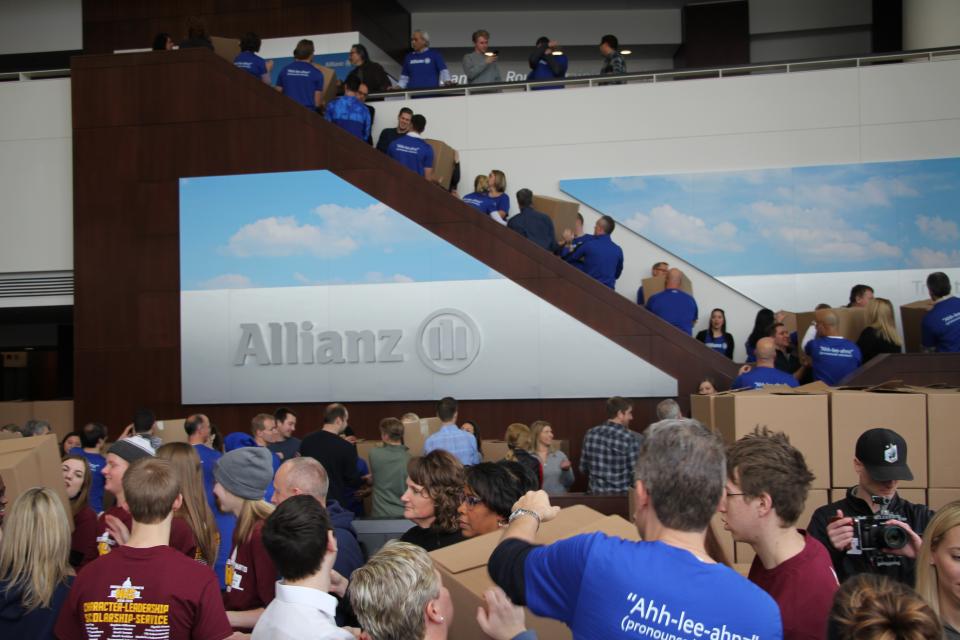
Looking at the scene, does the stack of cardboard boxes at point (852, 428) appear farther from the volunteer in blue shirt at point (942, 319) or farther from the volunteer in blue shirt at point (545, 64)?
the volunteer in blue shirt at point (545, 64)

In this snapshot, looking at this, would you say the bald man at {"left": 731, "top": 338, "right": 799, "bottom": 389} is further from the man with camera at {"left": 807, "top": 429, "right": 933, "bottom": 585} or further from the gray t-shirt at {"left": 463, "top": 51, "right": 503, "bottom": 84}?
the gray t-shirt at {"left": 463, "top": 51, "right": 503, "bottom": 84}

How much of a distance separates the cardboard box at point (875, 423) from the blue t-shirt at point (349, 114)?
7.05m

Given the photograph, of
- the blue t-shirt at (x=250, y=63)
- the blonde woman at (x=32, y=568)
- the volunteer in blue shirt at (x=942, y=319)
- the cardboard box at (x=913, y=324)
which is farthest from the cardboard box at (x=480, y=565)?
the blue t-shirt at (x=250, y=63)

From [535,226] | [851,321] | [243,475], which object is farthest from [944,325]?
[243,475]

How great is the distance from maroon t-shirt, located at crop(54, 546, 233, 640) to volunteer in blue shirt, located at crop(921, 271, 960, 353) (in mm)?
6514

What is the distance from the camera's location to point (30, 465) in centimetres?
410

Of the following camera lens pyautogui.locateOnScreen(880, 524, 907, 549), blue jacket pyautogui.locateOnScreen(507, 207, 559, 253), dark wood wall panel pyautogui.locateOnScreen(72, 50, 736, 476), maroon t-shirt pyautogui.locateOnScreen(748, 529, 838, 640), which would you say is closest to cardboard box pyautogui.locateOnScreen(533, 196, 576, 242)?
blue jacket pyautogui.locateOnScreen(507, 207, 559, 253)

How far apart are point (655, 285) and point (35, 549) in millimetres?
8670

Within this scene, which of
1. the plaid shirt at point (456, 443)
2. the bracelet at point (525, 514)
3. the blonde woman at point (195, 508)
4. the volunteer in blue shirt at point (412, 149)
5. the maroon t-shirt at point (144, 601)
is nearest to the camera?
the bracelet at point (525, 514)

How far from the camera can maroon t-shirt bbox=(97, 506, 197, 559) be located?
11.5 ft

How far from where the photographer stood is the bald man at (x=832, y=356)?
751cm

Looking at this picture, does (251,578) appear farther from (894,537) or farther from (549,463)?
(549,463)

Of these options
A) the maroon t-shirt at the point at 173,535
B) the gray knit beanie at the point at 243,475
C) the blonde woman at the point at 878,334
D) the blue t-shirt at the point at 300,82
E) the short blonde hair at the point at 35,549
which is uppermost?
the blue t-shirt at the point at 300,82

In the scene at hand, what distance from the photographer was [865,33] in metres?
15.5
